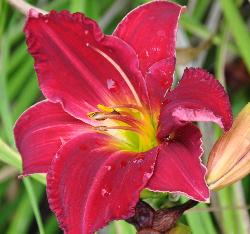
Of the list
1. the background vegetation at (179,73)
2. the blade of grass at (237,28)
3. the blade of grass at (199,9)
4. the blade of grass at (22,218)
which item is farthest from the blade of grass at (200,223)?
the blade of grass at (199,9)

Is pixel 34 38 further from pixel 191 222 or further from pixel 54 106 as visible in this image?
pixel 191 222

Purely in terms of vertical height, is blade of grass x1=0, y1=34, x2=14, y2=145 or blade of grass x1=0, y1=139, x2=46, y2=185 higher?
blade of grass x1=0, y1=34, x2=14, y2=145

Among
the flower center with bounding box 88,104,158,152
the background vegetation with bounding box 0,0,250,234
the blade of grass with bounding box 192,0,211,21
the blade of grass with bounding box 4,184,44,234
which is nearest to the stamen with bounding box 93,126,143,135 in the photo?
the flower center with bounding box 88,104,158,152

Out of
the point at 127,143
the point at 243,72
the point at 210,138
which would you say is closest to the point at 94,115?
the point at 127,143

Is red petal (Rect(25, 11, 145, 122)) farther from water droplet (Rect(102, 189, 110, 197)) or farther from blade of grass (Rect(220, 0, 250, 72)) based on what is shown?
blade of grass (Rect(220, 0, 250, 72))

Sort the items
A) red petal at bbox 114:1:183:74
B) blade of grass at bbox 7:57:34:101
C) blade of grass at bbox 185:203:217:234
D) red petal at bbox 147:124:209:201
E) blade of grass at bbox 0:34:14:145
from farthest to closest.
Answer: blade of grass at bbox 7:57:34:101 → blade of grass at bbox 0:34:14:145 → blade of grass at bbox 185:203:217:234 → red petal at bbox 114:1:183:74 → red petal at bbox 147:124:209:201

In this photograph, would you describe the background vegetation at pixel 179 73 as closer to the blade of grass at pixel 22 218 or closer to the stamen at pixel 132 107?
the blade of grass at pixel 22 218

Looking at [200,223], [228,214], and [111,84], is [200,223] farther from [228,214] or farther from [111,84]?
[111,84]
